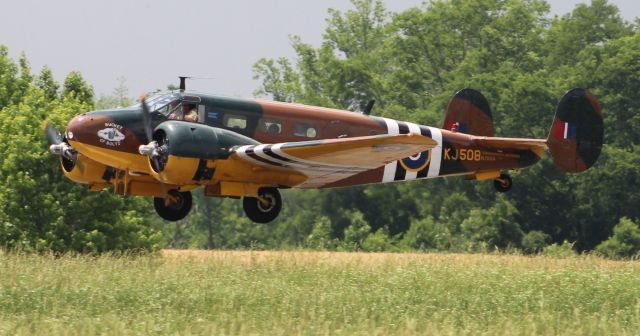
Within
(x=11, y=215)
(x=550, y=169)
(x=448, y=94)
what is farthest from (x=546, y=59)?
(x=11, y=215)

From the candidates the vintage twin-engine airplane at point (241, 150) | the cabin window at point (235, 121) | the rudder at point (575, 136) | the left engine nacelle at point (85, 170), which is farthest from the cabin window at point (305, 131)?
the rudder at point (575, 136)

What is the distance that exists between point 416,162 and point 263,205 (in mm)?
4582

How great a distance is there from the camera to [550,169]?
6662cm

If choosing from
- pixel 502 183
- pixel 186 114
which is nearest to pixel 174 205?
pixel 186 114

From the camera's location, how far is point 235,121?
1123 inches

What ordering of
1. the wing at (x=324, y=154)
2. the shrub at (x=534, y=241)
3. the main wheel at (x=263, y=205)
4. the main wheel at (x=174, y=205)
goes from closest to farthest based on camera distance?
1. the wing at (x=324, y=154)
2. the main wheel at (x=263, y=205)
3. the main wheel at (x=174, y=205)
4. the shrub at (x=534, y=241)

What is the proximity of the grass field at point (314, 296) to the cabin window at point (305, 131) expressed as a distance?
3.25 meters

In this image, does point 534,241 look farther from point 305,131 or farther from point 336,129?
point 305,131

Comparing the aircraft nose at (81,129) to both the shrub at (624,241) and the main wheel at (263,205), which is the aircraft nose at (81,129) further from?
the shrub at (624,241)

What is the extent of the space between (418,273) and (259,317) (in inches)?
312

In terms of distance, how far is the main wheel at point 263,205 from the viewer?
28828mm

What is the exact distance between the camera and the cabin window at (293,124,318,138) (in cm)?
2919

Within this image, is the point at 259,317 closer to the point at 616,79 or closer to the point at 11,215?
the point at 11,215

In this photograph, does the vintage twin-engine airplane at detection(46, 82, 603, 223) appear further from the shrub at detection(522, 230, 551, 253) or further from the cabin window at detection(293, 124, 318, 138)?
the shrub at detection(522, 230, 551, 253)
